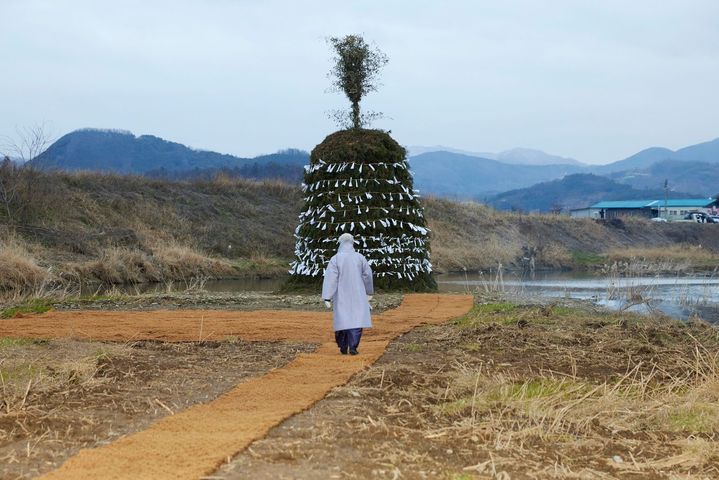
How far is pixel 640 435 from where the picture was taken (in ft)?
21.9

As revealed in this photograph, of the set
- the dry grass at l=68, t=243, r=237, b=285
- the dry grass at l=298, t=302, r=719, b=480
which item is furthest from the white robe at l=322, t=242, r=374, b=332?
the dry grass at l=68, t=243, r=237, b=285

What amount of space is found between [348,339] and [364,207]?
10204 mm

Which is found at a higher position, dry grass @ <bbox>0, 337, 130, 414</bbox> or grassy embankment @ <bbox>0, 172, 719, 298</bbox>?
grassy embankment @ <bbox>0, 172, 719, 298</bbox>

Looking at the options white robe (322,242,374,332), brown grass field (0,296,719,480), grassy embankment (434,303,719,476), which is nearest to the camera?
brown grass field (0,296,719,480)

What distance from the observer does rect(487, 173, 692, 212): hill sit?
6855 inches

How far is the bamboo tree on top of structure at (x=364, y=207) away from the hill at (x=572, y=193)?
15125 centimetres

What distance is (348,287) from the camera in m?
11.2

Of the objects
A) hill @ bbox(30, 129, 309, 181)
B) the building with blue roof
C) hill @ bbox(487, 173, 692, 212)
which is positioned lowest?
the building with blue roof

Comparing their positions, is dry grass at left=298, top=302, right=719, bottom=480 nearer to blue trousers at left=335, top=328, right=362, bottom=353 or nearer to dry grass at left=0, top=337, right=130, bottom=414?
blue trousers at left=335, top=328, right=362, bottom=353

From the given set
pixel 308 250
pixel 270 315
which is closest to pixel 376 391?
pixel 270 315

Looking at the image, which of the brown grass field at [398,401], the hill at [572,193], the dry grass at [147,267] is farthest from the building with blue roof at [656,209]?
the brown grass field at [398,401]

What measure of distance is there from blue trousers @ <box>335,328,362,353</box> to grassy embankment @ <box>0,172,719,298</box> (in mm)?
15319

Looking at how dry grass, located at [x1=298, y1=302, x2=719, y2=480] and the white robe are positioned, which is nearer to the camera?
dry grass, located at [x1=298, y1=302, x2=719, y2=480]

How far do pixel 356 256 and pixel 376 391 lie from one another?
391cm
